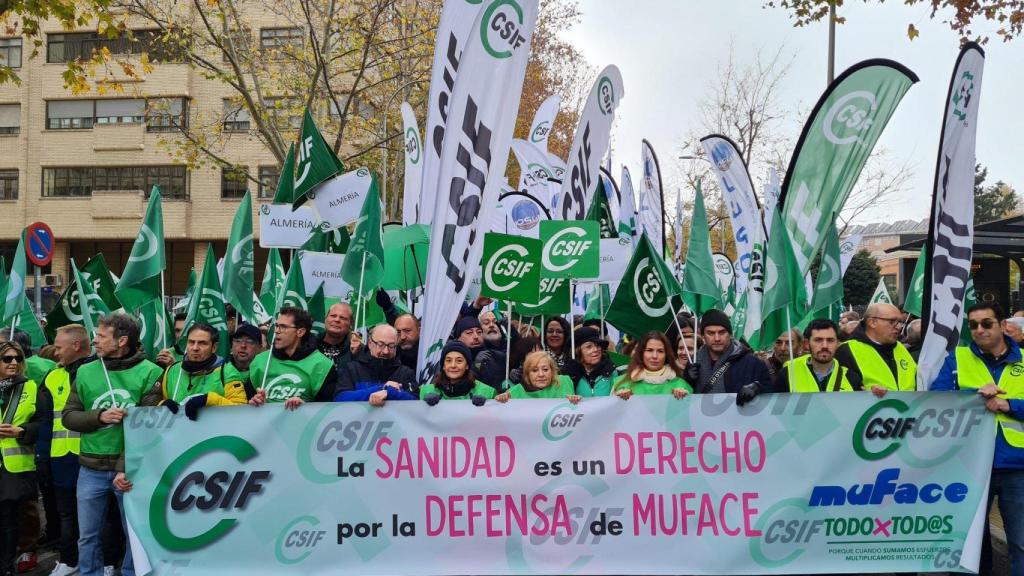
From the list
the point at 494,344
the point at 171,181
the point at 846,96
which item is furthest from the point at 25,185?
the point at 846,96

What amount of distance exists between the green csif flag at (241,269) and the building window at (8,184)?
37.6m

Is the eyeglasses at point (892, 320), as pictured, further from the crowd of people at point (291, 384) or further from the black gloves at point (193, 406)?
the black gloves at point (193, 406)

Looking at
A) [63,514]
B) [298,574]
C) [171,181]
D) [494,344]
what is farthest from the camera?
[171,181]

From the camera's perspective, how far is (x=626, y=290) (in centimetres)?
752

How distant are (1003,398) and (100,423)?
5214 mm

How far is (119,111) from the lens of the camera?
39.8 metres

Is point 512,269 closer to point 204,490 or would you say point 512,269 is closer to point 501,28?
point 501,28

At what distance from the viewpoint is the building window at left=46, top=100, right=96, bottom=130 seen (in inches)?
1576

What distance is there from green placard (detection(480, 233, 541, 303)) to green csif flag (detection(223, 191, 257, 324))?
8.69 ft

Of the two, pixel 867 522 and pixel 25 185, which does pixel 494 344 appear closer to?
pixel 867 522

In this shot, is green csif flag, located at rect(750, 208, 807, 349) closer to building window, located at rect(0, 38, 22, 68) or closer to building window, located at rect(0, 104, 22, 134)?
building window, located at rect(0, 38, 22, 68)

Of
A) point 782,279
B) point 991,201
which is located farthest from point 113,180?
point 991,201

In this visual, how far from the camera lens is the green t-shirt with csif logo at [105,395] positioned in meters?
5.64

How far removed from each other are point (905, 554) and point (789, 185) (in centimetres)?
298
